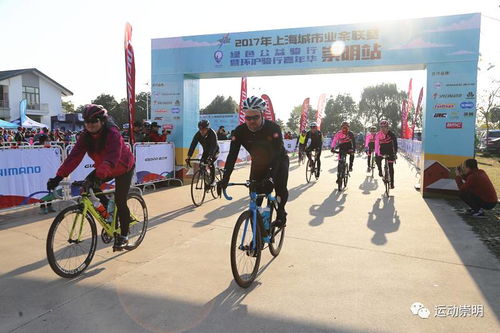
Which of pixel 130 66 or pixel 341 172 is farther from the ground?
pixel 130 66

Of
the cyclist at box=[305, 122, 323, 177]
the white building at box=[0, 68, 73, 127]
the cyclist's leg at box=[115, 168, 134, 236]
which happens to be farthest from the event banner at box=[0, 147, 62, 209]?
the white building at box=[0, 68, 73, 127]

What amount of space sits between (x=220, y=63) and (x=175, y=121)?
2315 mm

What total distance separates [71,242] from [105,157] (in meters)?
0.97

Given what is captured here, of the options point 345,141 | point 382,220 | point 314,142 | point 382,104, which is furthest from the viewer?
point 382,104

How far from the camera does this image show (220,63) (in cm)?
1134

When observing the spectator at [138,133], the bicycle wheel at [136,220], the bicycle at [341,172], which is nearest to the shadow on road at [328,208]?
the bicycle at [341,172]

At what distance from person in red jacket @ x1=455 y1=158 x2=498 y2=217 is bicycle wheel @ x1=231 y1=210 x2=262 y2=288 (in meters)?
5.03

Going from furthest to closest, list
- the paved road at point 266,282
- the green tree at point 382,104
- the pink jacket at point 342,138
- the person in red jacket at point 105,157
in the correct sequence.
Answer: the green tree at point 382,104, the pink jacket at point 342,138, the person in red jacket at point 105,157, the paved road at point 266,282

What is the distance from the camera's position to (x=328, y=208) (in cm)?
786

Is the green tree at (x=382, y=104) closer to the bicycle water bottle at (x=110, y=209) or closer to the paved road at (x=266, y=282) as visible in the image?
the paved road at (x=266, y=282)

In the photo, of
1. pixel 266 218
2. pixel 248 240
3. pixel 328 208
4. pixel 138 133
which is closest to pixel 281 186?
pixel 266 218

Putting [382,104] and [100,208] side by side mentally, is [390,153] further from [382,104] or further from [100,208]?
[382,104]

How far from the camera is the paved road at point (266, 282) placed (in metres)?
3.07

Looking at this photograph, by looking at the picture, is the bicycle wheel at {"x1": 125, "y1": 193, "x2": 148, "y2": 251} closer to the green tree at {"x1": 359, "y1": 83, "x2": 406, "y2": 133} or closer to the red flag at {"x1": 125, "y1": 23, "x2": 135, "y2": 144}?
the red flag at {"x1": 125, "y1": 23, "x2": 135, "y2": 144}
